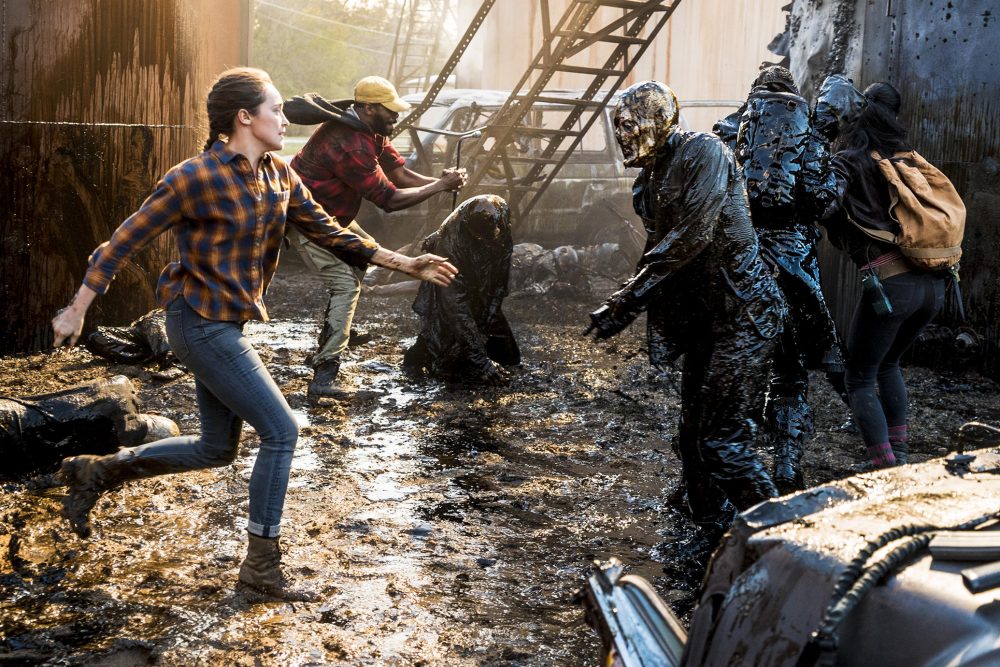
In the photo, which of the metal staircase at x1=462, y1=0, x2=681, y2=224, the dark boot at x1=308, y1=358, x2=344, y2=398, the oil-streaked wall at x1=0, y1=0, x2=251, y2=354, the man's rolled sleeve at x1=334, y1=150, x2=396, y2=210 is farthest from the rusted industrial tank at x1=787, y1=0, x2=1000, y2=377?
the oil-streaked wall at x1=0, y1=0, x2=251, y2=354

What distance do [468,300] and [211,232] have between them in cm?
392

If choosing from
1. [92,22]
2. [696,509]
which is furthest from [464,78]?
[696,509]

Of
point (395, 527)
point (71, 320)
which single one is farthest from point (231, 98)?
point (395, 527)

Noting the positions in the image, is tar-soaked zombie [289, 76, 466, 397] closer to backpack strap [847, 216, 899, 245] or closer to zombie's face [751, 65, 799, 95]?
zombie's face [751, 65, 799, 95]

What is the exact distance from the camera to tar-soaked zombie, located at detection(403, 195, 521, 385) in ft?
23.1

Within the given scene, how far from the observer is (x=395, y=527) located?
169 inches

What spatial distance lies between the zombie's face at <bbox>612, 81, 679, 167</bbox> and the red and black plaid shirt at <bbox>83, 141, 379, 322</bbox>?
4.55 feet

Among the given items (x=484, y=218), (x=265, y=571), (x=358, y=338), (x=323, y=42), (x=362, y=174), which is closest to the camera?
(x=265, y=571)

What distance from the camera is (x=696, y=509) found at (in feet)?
14.0

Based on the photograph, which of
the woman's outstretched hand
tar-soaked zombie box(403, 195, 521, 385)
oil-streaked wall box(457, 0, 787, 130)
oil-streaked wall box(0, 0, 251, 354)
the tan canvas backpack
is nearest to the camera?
the woman's outstretched hand

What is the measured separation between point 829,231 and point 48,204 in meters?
5.45

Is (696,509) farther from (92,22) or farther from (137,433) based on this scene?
(92,22)

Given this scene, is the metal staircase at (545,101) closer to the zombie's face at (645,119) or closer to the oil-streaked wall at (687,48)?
the oil-streaked wall at (687,48)

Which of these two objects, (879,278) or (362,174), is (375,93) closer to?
(362,174)
